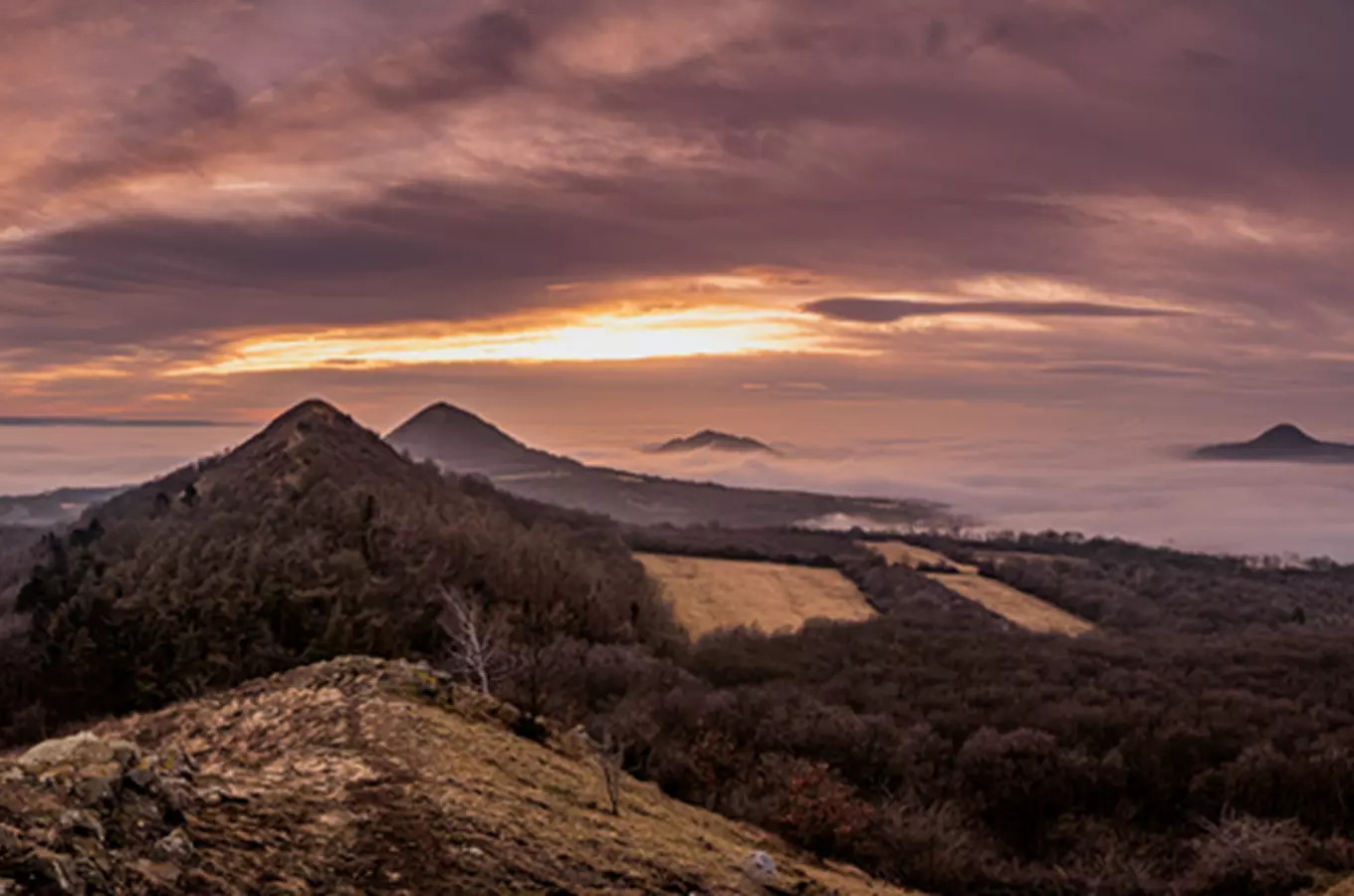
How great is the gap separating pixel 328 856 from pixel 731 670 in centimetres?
4306

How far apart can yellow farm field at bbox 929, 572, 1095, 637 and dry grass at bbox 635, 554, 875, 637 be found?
13557mm

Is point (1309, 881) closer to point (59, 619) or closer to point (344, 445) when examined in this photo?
point (59, 619)

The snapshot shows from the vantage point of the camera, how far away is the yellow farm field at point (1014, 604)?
88438 mm

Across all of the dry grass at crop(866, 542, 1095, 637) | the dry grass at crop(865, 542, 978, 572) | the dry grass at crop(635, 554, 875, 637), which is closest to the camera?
the dry grass at crop(635, 554, 875, 637)

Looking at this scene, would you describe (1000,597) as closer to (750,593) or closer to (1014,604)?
(1014,604)

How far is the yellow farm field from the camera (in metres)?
88.4

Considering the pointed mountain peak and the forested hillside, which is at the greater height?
the pointed mountain peak

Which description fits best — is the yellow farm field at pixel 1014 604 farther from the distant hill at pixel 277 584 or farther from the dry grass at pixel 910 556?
the distant hill at pixel 277 584

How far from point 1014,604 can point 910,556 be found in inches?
1064

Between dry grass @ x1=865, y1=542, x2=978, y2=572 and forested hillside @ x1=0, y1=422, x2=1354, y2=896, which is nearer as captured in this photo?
forested hillside @ x1=0, y1=422, x2=1354, y2=896

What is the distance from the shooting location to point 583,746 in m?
18.8

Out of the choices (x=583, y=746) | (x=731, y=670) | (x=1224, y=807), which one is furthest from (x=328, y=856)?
(x=731, y=670)

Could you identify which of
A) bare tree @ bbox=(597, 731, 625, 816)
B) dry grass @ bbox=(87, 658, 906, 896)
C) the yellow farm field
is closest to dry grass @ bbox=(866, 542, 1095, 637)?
the yellow farm field

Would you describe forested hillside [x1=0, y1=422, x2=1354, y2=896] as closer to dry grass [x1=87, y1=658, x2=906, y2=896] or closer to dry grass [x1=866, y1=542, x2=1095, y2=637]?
dry grass [x1=87, y1=658, x2=906, y2=896]
